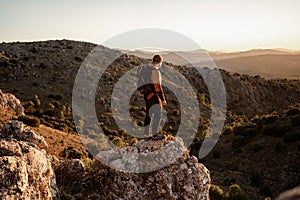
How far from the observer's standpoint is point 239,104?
72312mm

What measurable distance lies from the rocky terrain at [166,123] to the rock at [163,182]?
3 cm

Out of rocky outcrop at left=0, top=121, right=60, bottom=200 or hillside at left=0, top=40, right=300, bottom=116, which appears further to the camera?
hillside at left=0, top=40, right=300, bottom=116

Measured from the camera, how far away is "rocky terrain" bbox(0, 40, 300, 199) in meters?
10.3

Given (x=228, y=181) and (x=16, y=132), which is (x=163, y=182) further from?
(x=228, y=181)

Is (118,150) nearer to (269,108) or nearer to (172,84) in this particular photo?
(172,84)

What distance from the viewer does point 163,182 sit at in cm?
960

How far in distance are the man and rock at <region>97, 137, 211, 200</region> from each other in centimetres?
128

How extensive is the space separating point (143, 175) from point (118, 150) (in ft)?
4.66

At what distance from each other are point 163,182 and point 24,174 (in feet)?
13.8

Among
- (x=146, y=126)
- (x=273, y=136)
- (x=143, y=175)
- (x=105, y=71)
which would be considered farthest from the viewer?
(x=105, y=71)

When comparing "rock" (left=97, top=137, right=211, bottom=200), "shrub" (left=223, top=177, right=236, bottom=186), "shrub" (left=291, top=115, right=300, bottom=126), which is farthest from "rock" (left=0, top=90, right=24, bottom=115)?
"shrub" (left=291, top=115, right=300, bottom=126)

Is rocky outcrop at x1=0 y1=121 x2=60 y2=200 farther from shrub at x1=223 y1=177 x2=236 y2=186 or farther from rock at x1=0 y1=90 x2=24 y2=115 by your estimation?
rock at x1=0 y1=90 x2=24 y2=115

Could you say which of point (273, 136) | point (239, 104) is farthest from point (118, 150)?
point (239, 104)

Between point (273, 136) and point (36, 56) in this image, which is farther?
point (36, 56)
